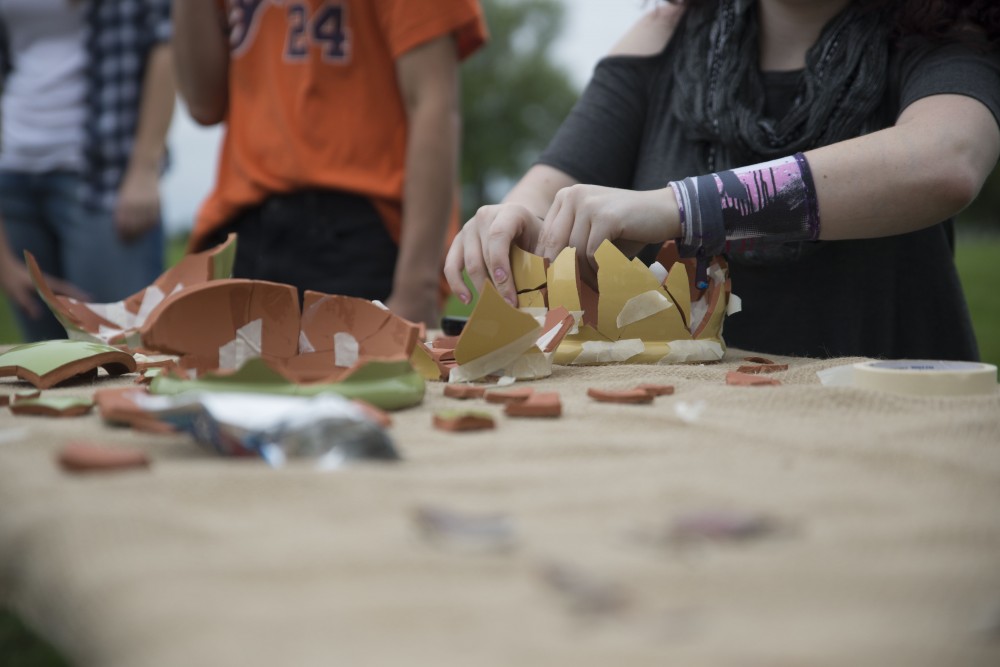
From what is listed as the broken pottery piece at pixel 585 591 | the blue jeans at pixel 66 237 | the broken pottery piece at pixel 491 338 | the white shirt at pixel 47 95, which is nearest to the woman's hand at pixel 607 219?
the broken pottery piece at pixel 491 338

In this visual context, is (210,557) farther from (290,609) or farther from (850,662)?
(850,662)

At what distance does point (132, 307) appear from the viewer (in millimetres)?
1381

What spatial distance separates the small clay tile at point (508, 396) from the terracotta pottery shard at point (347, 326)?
113 mm

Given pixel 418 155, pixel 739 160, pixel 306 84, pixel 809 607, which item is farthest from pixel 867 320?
pixel 809 607

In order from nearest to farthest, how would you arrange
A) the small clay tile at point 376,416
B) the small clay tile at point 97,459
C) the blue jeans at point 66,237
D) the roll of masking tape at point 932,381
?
the small clay tile at point 97,459
the small clay tile at point 376,416
the roll of masking tape at point 932,381
the blue jeans at point 66,237

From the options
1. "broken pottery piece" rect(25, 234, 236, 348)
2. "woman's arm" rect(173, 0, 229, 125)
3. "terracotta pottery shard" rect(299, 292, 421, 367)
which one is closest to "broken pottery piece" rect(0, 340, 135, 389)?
"broken pottery piece" rect(25, 234, 236, 348)

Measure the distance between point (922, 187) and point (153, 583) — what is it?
41.2 inches

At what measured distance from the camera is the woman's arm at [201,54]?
204 cm

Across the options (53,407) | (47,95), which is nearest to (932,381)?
(53,407)

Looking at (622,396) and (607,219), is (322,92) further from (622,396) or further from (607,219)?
(622,396)

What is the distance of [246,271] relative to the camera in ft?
6.72

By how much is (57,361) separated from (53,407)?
23cm

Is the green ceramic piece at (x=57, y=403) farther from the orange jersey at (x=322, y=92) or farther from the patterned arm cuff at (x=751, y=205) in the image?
the orange jersey at (x=322, y=92)

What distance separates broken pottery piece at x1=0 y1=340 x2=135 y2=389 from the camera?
1088 millimetres
